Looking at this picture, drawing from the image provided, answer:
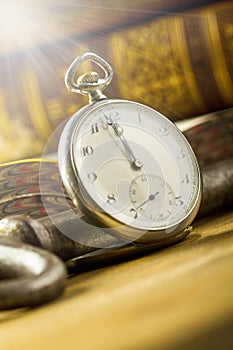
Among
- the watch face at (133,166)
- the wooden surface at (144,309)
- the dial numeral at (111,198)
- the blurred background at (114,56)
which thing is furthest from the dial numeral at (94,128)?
the blurred background at (114,56)

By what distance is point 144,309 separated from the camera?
65 cm

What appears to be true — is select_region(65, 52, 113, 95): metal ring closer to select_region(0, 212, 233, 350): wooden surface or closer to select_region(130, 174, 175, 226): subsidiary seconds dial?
select_region(130, 174, 175, 226): subsidiary seconds dial

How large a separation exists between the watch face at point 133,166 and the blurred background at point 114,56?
58 cm

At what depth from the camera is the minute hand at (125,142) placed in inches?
44.4

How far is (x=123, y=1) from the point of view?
73.8 inches

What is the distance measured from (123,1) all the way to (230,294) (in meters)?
1.38

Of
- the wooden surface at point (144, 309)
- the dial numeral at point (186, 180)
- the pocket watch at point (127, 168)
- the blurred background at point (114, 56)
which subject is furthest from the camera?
the blurred background at point (114, 56)

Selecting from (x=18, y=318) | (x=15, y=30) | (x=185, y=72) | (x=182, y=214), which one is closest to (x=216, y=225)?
(x=182, y=214)

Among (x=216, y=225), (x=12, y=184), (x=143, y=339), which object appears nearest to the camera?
(x=143, y=339)

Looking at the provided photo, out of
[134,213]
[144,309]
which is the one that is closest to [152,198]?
[134,213]

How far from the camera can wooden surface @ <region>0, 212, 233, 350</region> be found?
0.53 m

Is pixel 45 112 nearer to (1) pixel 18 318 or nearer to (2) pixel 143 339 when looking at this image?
(1) pixel 18 318

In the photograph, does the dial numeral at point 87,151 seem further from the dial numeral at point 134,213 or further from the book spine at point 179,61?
the book spine at point 179,61

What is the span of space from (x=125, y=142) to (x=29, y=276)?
0.34 m
